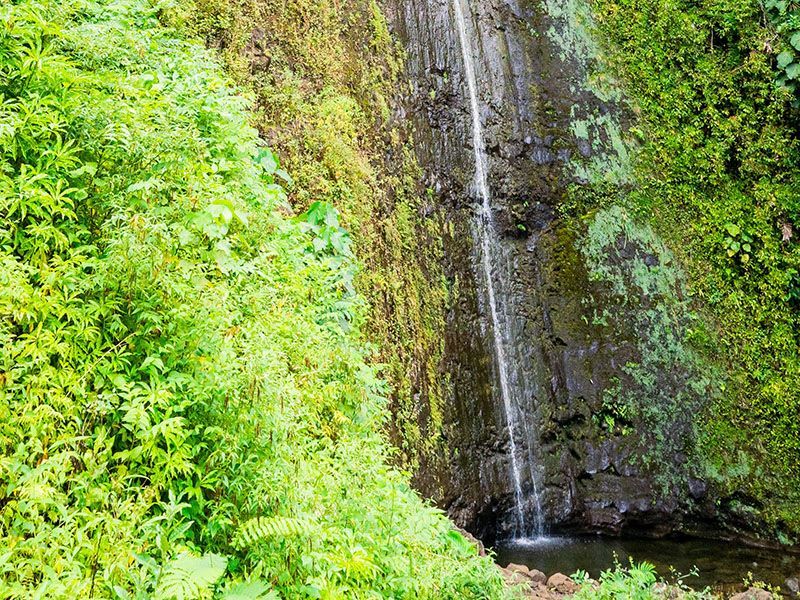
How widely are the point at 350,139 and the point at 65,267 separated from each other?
4335 mm

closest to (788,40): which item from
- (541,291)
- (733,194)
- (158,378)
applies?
(733,194)

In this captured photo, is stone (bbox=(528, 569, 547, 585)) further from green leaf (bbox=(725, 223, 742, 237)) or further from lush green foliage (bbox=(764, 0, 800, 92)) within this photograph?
lush green foliage (bbox=(764, 0, 800, 92))

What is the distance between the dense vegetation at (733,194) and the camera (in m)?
8.10

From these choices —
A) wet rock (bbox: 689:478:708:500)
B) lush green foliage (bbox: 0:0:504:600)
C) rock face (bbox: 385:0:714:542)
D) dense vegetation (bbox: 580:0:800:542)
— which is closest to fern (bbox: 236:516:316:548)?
lush green foliage (bbox: 0:0:504:600)

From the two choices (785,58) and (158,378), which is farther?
(785,58)

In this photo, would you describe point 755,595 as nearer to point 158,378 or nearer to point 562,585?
point 562,585

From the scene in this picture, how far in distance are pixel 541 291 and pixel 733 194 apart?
3412 millimetres

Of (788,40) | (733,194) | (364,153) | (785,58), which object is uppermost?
(788,40)

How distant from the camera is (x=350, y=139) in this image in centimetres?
662

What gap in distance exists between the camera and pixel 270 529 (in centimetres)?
229

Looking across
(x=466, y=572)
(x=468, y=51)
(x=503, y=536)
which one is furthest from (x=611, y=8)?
(x=466, y=572)

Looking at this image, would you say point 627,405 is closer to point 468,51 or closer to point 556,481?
point 556,481

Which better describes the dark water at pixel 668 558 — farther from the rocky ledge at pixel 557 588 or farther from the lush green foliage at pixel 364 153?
the lush green foliage at pixel 364 153

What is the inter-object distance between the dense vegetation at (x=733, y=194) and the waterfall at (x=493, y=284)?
2.36 meters
